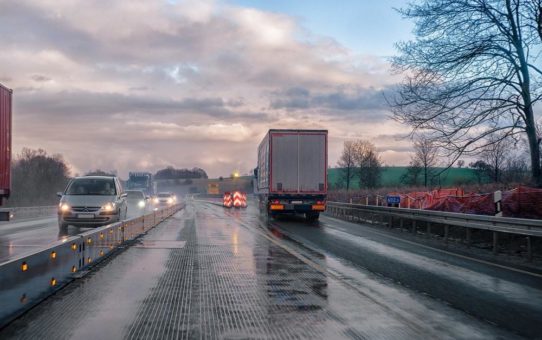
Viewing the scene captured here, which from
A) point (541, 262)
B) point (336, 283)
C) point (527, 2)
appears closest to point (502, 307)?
point (336, 283)

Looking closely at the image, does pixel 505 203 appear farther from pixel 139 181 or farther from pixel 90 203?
pixel 139 181

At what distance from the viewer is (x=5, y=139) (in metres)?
15.0

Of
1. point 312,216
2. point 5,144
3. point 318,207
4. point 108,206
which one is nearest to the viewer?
point 5,144

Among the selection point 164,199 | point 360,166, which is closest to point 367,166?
point 360,166

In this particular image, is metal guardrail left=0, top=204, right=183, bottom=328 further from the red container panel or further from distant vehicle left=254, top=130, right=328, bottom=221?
distant vehicle left=254, top=130, right=328, bottom=221

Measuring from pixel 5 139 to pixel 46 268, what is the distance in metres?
8.65

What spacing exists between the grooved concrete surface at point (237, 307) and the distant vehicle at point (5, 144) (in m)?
5.41

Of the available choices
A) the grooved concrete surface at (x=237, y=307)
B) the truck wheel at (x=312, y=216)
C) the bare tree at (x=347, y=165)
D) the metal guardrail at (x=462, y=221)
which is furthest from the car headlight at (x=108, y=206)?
the bare tree at (x=347, y=165)

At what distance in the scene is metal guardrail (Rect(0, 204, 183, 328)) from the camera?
6316mm

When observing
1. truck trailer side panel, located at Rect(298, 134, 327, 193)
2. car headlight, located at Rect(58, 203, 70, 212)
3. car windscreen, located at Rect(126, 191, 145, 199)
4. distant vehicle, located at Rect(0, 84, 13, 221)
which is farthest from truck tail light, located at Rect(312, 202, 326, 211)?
distant vehicle, located at Rect(0, 84, 13, 221)

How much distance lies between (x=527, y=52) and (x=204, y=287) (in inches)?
609

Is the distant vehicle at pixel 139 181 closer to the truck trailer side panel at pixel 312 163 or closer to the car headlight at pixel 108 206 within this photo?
the truck trailer side panel at pixel 312 163

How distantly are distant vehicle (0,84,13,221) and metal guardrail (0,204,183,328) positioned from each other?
428 centimetres

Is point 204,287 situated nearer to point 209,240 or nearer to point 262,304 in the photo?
point 262,304
